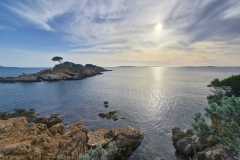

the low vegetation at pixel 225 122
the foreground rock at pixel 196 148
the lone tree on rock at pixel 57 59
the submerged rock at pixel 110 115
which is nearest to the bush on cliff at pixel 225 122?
the low vegetation at pixel 225 122

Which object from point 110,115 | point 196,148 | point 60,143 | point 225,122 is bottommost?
point 110,115

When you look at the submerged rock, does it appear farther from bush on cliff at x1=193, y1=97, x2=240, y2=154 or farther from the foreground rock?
bush on cliff at x1=193, y1=97, x2=240, y2=154

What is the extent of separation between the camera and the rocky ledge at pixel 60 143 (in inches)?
744

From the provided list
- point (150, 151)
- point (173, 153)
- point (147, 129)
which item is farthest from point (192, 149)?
point (147, 129)

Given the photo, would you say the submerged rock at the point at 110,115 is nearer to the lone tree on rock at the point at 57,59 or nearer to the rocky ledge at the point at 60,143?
the rocky ledge at the point at 60,143

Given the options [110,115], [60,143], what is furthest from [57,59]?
[60,143]

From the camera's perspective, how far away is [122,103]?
57.0 metres

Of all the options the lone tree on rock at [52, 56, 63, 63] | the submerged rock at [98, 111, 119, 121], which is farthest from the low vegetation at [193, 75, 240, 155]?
the lone tree on rock at [52, 56, 63, 63]

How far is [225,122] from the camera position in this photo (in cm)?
944

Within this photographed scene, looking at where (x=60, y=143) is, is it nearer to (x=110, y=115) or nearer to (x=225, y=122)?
(x=225, y=122)

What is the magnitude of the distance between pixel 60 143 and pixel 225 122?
17.7 m

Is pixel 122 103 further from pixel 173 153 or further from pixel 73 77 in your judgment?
pixel 73 77

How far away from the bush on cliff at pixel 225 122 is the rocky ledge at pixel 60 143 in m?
8.98

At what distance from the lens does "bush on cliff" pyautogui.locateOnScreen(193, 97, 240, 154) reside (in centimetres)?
876
